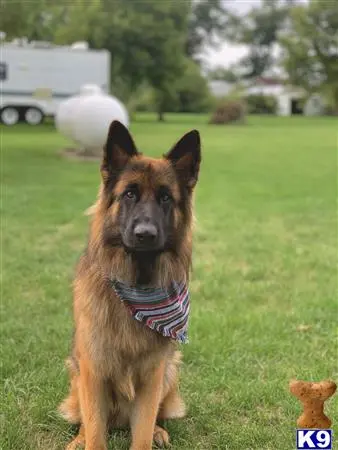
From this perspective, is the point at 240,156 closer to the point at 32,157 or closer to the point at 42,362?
the point at 32,157

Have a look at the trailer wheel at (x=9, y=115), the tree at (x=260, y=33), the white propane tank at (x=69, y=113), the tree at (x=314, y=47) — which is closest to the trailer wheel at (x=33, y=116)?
the trailer wheel at (x=9, y=115)

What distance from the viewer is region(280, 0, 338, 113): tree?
5234 centimetres

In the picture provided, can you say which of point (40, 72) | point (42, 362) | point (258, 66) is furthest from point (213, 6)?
point (42, 362)

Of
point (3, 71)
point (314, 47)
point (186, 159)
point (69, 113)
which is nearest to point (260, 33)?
point (314, 47)

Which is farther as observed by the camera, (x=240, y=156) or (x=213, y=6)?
(x=213, y=6)

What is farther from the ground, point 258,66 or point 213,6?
point 213,6

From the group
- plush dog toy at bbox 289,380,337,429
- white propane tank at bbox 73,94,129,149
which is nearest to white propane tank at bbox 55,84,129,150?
white propane tank at bbox 73,94,129,149

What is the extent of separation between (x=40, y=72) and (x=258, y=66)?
6989 cm

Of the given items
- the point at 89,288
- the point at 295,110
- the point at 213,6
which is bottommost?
the point at 295,110

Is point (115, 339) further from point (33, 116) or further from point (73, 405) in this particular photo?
point (33, 116)

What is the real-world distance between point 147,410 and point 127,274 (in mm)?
732

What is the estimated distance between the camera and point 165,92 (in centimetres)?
4081
